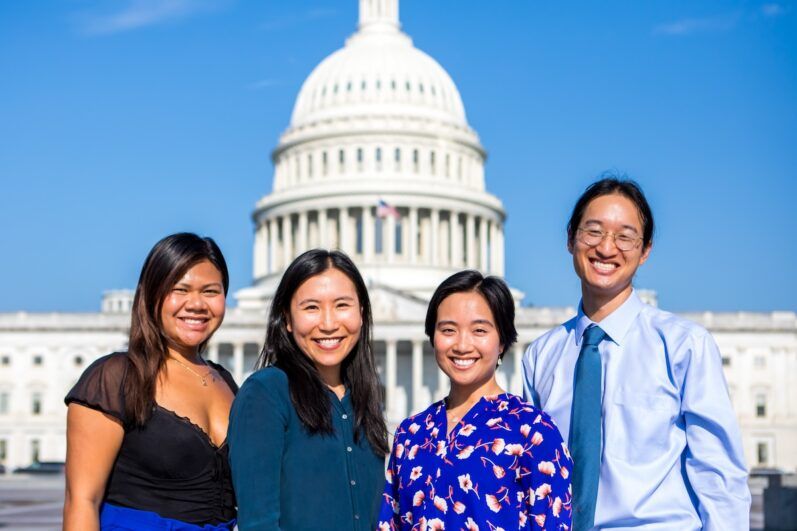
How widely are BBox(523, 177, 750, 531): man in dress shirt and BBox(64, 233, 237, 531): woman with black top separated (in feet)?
7.05

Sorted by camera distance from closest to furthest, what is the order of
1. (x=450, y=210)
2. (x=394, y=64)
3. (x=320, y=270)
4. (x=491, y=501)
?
(x=491, y=501) < (x=320, y=270) < (x=450, y=210) < (x=394, y=64)

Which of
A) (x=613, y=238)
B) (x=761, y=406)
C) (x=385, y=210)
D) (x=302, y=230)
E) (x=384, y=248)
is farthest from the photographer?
(x=302, y=230)

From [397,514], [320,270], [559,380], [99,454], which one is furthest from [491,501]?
[99,454]

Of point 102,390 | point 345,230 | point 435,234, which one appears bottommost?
point 102,390

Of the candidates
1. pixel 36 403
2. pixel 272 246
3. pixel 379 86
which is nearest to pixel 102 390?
pixel 36 403

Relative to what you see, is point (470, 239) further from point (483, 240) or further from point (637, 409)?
point (637, 409)

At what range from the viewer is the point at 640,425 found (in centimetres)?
684

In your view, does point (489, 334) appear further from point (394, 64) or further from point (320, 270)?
point (394, 64)

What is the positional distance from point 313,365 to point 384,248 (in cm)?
9062

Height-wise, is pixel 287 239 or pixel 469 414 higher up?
pixel 287 239

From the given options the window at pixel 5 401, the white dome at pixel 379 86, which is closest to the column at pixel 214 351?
the window at pixel 5 401

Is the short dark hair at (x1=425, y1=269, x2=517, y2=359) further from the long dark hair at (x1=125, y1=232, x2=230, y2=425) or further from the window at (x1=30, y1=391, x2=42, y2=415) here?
the window at (x1=30, y1=391, x2=42, y2=415)

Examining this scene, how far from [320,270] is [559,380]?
169cm

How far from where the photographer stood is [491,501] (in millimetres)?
6418
